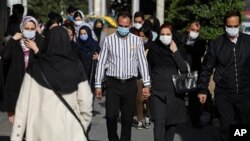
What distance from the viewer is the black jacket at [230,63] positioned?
7.24 m

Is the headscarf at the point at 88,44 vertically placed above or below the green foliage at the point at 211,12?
below

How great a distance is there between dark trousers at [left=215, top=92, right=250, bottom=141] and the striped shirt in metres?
1.07

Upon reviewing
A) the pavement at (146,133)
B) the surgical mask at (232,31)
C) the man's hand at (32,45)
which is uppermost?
the surgical mask at (232,31)

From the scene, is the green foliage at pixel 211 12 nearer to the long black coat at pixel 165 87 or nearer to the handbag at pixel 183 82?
the handbag at pixel 183 82

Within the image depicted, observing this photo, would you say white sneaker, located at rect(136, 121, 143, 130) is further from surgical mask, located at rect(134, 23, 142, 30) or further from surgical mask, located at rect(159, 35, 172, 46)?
surgical mask, located at rect(159, 35, 172, 46)

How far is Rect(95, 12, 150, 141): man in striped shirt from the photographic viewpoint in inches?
311

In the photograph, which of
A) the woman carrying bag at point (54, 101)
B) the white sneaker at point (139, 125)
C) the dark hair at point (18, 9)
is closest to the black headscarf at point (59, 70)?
the woman carrying bag at point (54, 101)

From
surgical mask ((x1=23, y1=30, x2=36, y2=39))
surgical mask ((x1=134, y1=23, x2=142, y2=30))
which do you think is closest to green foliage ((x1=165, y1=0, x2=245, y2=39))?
surgical mask ((x1=134, y1=23, x2=142, y2=30))

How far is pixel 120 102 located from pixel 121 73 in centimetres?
39

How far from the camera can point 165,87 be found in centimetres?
792

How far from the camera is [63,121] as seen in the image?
5.04m

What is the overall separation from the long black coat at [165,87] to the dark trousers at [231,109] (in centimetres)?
70

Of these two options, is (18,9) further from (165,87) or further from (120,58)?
(165,87)

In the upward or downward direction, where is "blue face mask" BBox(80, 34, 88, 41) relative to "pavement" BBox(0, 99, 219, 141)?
upward
